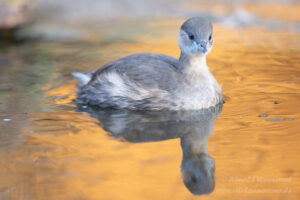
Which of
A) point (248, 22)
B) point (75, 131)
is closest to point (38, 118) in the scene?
point (75, 131)

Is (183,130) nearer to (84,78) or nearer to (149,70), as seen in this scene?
(149,70)

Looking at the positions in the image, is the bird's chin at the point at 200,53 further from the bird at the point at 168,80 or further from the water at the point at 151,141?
the water at the point at 151,141

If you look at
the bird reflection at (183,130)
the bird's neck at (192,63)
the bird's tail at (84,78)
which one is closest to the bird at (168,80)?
the bird's neck at (192,63)

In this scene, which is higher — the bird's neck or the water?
the bird's neck

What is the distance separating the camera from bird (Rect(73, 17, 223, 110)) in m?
5.07

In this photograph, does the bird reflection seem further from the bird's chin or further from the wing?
the bird's chin

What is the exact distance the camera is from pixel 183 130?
4629 millimetres

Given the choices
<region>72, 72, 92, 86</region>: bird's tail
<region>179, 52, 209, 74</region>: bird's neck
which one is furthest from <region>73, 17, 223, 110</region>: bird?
<region>72, 72, 92, 86</region>: bird's tail

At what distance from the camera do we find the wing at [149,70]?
5.16 metres

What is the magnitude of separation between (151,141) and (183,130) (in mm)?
433

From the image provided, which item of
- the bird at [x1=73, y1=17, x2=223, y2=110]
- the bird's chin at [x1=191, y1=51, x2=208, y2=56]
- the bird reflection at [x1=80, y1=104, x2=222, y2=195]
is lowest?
the bird reflection at [x1=80, y1=104, x2=222, y2=195]

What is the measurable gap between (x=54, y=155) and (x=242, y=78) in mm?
3018

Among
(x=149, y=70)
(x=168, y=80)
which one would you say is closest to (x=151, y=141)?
(x=168, y=80)

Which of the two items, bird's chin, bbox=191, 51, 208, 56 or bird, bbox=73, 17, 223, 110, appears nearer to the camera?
bird's chin, bbox=191, 51, 208, 56
